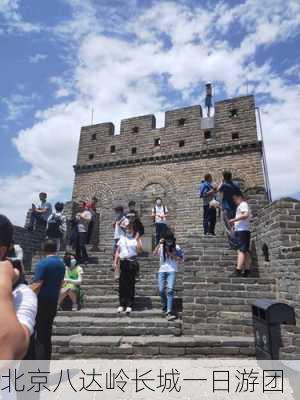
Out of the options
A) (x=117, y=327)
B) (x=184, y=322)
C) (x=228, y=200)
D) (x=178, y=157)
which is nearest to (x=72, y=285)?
(x=117, y=327)

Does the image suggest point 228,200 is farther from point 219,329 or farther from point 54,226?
point 54,226

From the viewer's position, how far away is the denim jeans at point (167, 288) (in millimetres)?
5434

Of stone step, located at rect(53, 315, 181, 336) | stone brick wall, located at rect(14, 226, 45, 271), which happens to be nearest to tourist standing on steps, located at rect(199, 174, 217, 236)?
stone step, located at rect(53, 315, 181, 336)

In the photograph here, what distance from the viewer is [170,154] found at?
1652 centimetres

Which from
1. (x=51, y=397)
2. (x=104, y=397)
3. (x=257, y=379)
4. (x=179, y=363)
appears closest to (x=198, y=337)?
(x=179, y=363)

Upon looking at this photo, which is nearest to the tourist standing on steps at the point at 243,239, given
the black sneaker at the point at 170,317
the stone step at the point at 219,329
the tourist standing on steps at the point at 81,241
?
the stone step at the point at 219,329

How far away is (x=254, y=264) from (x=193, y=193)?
27.8ft

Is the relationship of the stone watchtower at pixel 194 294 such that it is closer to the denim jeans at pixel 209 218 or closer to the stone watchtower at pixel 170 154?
the denim jeans at pixel 209 218

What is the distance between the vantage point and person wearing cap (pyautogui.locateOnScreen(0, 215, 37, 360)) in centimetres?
98

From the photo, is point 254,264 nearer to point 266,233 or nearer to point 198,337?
point 266,233

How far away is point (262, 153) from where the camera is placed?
49.0 feet

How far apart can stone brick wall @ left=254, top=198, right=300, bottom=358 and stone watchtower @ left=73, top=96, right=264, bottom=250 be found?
22.7ft

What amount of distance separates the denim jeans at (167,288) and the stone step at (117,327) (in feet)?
1.11

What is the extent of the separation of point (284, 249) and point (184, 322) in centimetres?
204
